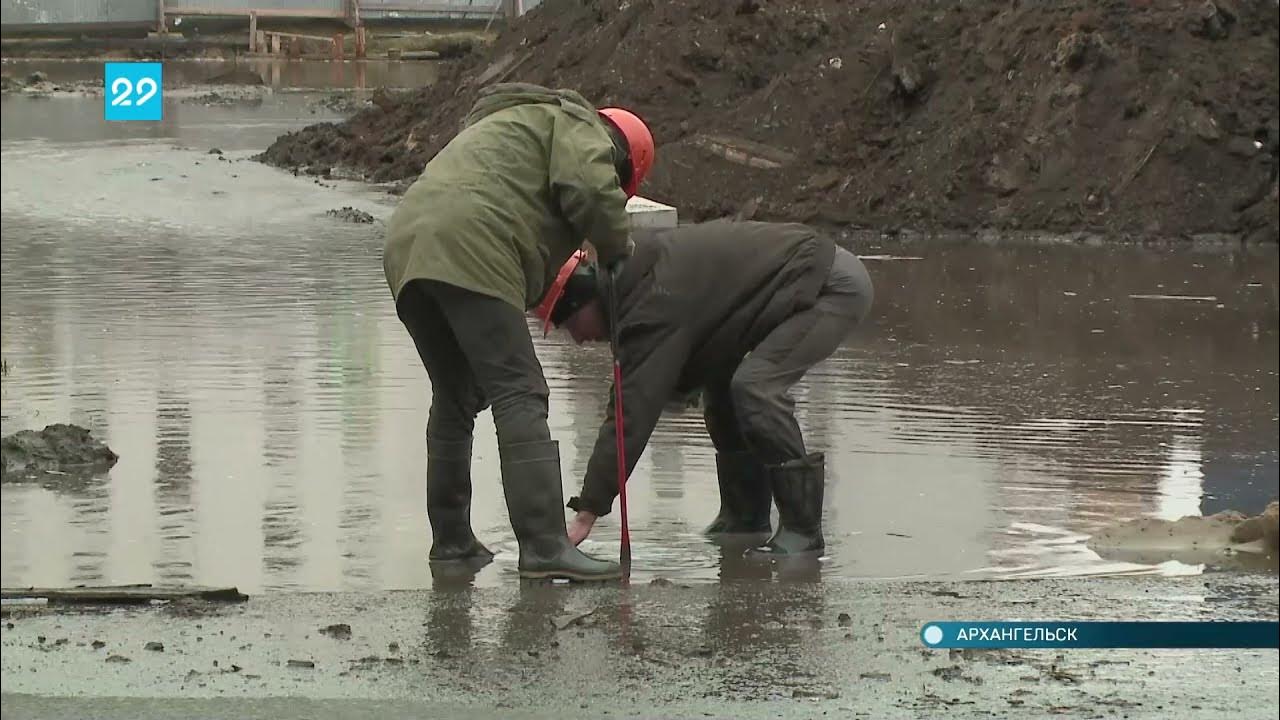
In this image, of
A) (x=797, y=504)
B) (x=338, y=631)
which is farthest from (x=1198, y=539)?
(x=338, y=631)

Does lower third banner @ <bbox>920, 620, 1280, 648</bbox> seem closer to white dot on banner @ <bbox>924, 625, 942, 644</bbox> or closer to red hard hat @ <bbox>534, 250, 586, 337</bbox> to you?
white dot on banner @ <bbox>924, 625, 942, 644</bbox>

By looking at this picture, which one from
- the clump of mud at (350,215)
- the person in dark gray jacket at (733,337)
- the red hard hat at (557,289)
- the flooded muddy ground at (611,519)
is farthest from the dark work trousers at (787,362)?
the clump of mud at (350,215)

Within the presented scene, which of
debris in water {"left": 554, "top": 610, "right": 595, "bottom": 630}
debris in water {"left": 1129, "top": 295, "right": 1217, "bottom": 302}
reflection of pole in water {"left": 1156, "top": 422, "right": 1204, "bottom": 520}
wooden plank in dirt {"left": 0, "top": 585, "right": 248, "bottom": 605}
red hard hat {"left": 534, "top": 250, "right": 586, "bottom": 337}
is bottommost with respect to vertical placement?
reflection of pole in water {"left": 1156, "top": 422, "right": 1204, "bottom": 520}

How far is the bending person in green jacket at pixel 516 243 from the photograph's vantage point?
233 inches

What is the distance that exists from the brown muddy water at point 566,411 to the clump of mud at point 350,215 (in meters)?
1.08

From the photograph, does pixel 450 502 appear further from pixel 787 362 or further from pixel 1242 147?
pixel 1242 147

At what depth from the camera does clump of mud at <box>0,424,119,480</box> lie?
7.57m

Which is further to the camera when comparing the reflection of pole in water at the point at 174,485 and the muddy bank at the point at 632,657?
the reflection of pole in water at the point at 174,485

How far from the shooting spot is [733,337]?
6.89 meters

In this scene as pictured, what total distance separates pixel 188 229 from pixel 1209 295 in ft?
27.0

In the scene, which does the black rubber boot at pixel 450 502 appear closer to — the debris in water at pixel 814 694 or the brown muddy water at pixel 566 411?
the brown muddy water at pixel 566 411

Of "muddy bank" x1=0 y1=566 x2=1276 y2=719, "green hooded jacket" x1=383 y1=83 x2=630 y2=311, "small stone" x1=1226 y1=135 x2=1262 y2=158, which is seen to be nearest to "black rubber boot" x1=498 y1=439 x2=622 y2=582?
"muddy bank" x1=0 y1=566 x2=1276 y2=719

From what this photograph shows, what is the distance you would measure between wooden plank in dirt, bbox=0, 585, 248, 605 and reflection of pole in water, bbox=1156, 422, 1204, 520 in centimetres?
357

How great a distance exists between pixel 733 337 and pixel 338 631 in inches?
83.7
